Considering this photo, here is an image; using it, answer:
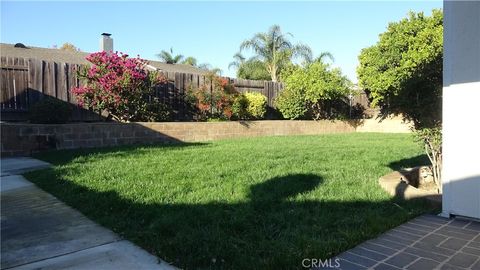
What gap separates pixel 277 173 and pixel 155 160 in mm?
A: 2502

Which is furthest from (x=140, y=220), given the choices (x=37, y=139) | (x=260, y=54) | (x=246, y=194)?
(x=260, y=54)

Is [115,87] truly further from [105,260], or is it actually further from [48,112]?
[105,260]

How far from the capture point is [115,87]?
1091 cm

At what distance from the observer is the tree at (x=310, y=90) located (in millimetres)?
16094

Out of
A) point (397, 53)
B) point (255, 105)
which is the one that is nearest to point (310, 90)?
point (255, 105)

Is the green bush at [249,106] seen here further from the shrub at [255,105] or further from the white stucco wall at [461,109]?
the white stucco wall at [461,109]

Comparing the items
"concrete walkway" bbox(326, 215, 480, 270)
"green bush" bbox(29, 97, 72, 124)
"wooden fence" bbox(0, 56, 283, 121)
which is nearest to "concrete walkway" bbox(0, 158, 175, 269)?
"concrete walkway" bbox(326, 215, 480, 270)

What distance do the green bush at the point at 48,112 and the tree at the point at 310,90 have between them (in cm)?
876

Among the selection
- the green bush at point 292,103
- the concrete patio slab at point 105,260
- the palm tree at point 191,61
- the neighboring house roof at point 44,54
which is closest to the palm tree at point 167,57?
the palm tree at point 191,61

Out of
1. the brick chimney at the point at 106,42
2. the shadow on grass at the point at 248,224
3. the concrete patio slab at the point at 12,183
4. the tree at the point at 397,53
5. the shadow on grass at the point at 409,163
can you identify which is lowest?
the shadow on grass at the point at 248,224

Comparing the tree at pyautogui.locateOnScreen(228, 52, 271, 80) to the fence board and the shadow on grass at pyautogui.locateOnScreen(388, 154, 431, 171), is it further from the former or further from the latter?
the shadow on grass at pyautogui.locateOnScreen(388, 154, 431, 171)

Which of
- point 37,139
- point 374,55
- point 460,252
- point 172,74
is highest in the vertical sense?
point 374,55

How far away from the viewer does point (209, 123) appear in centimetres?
1273

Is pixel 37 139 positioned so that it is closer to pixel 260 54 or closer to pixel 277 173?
pixel 277 173
